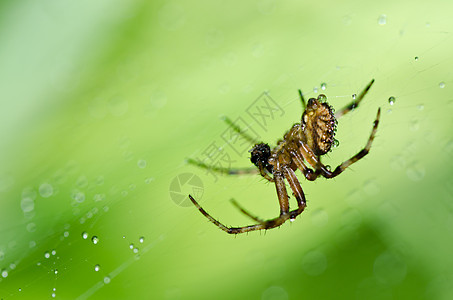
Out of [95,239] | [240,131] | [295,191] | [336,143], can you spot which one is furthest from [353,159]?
[95,239]

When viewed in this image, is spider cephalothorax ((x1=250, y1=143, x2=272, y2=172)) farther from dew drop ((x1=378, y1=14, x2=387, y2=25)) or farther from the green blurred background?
dew drop ((x1=378, y1=14, x2=387, y2=25))

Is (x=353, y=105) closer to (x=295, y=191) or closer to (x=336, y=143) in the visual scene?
(x=336, y=143)

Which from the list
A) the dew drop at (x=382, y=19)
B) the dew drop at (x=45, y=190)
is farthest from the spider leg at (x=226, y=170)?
the dew drop at (x=382, y=19)

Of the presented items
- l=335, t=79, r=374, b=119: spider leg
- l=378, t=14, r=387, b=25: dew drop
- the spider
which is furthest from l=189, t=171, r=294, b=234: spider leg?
l=378, t=14, r=387, b=25: dew drop

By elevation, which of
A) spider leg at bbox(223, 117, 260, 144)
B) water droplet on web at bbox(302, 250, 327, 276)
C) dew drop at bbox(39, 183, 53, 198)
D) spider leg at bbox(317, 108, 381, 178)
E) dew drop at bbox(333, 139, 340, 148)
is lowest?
water droplet on web at bbox(302, 250, 327, 276)

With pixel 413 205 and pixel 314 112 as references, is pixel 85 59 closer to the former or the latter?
pixel 314 112

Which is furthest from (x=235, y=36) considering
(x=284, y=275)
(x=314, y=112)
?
(x=284, y=275)

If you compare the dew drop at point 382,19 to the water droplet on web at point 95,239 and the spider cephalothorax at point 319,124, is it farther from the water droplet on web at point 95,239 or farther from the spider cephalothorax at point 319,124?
the water droplet on web at point 95,239
